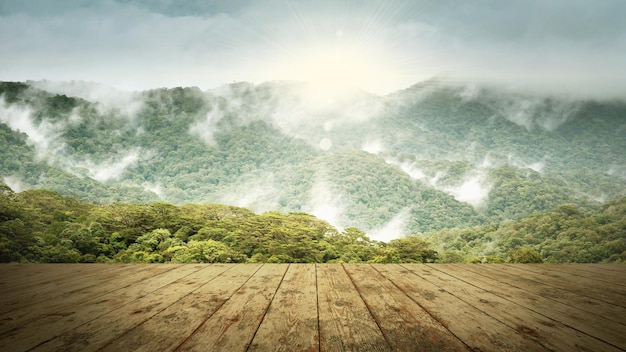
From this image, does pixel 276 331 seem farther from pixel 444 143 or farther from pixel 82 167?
pixel 444 143

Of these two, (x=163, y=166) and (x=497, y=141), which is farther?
(x=497, y=141)

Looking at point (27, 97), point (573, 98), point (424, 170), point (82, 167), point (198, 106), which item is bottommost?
point (82, 167)

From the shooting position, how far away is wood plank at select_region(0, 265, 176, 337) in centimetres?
127

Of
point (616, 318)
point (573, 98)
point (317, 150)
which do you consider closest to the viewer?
point (616, 318)

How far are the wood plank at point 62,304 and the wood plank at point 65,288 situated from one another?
1 centimetres

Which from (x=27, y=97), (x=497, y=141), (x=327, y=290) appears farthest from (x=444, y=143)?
(x=27, y=97)

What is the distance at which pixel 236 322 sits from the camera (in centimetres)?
125

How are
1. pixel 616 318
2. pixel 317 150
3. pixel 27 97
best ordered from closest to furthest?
1. pixel 616 318
2. pixel 27 97
3. pixel 317 150

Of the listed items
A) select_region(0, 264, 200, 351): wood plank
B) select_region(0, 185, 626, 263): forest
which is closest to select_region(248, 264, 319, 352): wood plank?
select_region(0, 264, 200, 351): wood plank

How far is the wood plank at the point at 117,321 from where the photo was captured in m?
1.05

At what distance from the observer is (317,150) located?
69.3m

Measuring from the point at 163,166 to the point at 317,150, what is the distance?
33004 millimetres

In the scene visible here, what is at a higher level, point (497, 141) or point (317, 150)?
point (497, 141)

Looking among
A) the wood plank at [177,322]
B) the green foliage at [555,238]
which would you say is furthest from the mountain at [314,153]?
the wood plank at [177,322]
